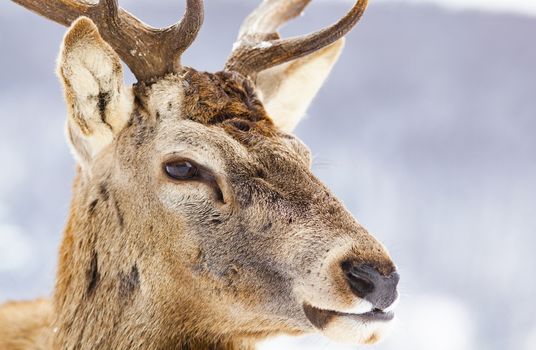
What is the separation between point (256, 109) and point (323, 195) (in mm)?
882

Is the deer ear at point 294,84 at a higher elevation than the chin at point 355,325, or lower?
higher

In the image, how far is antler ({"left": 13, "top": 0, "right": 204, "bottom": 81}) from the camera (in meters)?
5.16

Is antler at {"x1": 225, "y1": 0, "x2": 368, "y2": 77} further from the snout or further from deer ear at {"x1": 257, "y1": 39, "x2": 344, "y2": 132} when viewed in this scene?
the snout

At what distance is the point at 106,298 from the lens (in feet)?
15.7

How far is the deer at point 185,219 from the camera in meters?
4.33

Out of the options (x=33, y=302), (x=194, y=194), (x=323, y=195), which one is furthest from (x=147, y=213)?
(x=33, y=302)

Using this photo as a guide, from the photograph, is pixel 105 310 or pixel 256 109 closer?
pixel 105 310

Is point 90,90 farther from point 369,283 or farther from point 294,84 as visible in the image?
point 369,283

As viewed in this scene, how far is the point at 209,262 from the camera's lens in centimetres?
461

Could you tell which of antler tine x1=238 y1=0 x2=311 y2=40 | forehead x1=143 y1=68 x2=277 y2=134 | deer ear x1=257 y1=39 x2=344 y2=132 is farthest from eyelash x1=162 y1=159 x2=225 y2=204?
antler tine x1=238 y1=0 x2=311 y2=40

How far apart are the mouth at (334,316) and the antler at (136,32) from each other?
1.86 meters

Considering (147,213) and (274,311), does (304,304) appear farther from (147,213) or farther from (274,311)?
(147,213)

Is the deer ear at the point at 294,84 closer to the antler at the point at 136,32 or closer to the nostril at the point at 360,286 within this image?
the antler at the point at 136,32

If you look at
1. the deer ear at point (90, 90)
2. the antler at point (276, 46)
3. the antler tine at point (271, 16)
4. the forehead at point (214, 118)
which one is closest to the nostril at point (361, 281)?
the forehead at point (214, 118)
